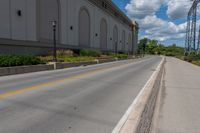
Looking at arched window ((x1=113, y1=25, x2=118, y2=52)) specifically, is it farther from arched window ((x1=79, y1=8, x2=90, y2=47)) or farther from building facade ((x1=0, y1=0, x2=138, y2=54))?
arched window ((x1=79, y1=8, x2=90, y2=47))

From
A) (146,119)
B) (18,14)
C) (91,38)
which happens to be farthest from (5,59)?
(91,38)

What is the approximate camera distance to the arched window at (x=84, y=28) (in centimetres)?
4097

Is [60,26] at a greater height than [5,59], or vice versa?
[60,26]

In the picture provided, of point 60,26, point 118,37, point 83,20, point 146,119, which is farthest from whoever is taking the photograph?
point 118,37

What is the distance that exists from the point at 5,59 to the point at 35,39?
11926mm

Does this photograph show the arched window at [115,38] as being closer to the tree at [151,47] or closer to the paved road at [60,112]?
the paved road at [60,112]

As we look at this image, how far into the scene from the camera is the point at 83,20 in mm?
42250

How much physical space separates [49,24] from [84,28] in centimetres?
1421

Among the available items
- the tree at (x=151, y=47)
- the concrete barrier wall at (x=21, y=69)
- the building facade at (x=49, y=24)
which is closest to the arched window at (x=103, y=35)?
the building facade at (x=49, y=24)

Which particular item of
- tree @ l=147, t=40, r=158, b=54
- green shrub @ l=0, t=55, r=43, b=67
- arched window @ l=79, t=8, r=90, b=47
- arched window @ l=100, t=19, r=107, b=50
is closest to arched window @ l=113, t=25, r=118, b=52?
arched window @ l=100, t=19, r=107, b=50

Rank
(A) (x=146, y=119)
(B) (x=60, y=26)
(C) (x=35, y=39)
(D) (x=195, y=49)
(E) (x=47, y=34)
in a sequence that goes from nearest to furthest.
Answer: (A) (x=146, y=119) < (C) (x=35, y=39) < (E) (x=47, y=34) < (B) (x=60, y=26) < (D) (x=195, y=49)

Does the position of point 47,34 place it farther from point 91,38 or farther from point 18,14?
point 91,38

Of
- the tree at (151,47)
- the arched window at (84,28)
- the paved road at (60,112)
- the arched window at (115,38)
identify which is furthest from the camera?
the tree at (151,47)

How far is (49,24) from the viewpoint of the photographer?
96.3 ft
